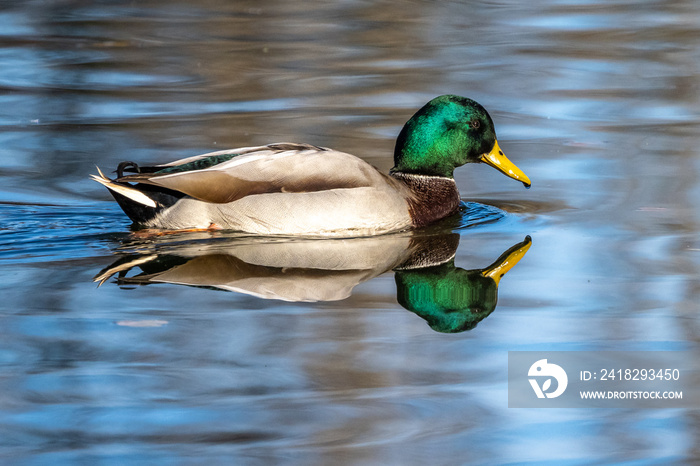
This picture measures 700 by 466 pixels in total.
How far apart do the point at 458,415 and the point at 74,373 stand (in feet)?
5.49

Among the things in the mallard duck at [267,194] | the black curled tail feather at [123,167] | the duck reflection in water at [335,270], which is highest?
the black curled tail feather at [123,167]

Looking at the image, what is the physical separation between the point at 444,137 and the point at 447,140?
31 mm

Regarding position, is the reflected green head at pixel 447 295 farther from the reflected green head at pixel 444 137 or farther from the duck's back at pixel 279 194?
the reflected green head at pixel 444 137

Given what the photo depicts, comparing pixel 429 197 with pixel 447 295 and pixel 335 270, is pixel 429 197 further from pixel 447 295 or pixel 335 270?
pixel 447 295

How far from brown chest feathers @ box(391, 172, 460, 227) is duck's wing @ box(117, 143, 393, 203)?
0.53 metres

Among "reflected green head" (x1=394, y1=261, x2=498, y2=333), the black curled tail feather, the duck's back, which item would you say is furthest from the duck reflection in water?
the black curled tail feather

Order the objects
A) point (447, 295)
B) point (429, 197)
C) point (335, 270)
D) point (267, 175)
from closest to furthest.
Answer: point (447, 295) < point (335, 270) < point (267, 175) < point (429, 197)

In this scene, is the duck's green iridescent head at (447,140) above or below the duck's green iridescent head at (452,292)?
above

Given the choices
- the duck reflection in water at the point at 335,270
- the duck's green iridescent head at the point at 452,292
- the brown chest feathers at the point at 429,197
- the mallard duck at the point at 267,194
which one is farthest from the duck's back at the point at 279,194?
the duck's green iridescent head at the point at 452,292

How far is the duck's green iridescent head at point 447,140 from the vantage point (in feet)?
25.2

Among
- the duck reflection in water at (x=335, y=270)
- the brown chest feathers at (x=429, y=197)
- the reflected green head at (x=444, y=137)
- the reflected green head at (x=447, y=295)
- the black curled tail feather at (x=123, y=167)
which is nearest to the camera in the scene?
the reflected green head at (x=447, y=295)

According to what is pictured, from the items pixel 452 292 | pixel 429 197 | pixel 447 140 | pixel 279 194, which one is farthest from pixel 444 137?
pixel 452 292

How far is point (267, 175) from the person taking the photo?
7.12 metres

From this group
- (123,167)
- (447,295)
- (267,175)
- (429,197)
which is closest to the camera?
(447,295)
